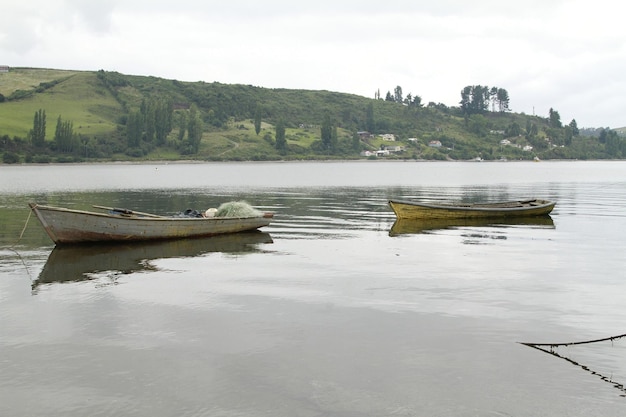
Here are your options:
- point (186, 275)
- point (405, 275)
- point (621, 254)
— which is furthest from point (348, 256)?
point (621, 254)

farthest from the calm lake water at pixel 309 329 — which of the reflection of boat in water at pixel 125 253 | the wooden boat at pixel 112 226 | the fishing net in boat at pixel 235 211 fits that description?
the fishing net in boat at pixel 235 211

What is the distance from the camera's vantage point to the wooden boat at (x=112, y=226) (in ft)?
92.4

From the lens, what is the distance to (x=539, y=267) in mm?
25406

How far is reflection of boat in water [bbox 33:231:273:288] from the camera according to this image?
23672mm

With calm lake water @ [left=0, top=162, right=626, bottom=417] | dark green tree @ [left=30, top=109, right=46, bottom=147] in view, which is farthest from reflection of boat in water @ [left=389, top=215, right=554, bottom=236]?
dark green tree @ [left=30, top=109, right=46, bottom=147]

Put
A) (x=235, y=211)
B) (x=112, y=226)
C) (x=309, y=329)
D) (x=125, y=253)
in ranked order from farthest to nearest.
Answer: (x=235, y=211) → (x=112, y=226) → (x=125, y=253) → (x=309, y=329)

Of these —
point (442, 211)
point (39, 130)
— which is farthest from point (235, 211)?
point (39, 130)

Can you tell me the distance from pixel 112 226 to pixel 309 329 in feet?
53.9

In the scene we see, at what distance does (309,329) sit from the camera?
16.1 metres

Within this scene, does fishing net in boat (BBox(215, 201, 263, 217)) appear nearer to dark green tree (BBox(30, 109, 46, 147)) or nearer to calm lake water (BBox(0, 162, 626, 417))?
calm lake water (BBox(0, 162, 626, 417))

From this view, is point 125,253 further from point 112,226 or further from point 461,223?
point 461,223

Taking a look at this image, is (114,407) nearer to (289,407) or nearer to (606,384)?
(289,407)

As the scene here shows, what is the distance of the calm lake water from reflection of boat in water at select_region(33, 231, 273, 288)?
0.15 m

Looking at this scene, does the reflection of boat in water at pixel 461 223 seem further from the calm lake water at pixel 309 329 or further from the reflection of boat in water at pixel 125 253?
the reflection of boat in water at pixel 125 253
